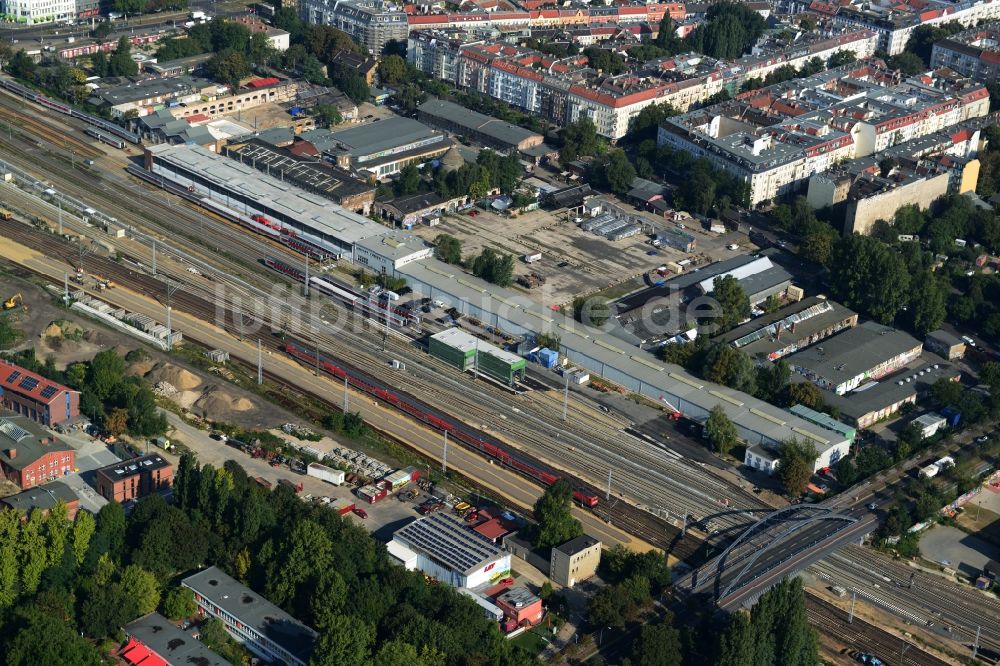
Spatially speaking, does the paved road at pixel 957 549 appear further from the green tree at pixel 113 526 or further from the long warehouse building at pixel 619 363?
the green tree at pixel 113 526

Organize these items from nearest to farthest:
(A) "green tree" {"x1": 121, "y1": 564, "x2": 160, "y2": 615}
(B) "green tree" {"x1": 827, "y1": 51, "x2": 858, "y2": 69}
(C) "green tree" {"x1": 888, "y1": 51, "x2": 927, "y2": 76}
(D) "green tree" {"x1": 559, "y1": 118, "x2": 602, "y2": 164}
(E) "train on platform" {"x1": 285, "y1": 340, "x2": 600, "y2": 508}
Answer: (A) "green tree" {"x1": 121, "y1": 564, "x2": 160, "y2": 615}
(E) "train on platform" {"x1": 285, "y1": 340, "x2": 600, "y2": 508}
(D) "green tree" {"x1": 559, "y1": 118, "x2": 602, "y2": 164}
(B) "green tree" {"x1": 827, "y1": 51, "x2": 858, "y2": 69}
(C) "green tree" {"x1": 888, "y1": 51, "x2": 927, "y2": 76}

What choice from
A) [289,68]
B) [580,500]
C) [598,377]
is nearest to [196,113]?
[289,68]

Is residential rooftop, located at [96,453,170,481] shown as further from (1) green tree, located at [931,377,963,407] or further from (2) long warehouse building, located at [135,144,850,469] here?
(1) green tree, located at [931,377,963,407]

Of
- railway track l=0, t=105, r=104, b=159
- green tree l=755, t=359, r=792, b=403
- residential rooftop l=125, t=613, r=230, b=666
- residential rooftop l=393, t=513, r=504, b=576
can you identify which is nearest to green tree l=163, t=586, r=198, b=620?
residential rooftop l=125, t=613, r=230, b=666

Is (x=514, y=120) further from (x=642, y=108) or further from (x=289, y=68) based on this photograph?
(x=289, y=68)

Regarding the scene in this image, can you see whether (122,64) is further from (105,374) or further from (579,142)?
(105,374)

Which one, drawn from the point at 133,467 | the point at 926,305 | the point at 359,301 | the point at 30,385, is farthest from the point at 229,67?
the point at 926,305

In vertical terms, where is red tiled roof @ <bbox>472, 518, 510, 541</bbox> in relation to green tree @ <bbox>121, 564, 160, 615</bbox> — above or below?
below

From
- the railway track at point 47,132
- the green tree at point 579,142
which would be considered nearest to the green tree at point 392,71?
the green tree at point 579,142
